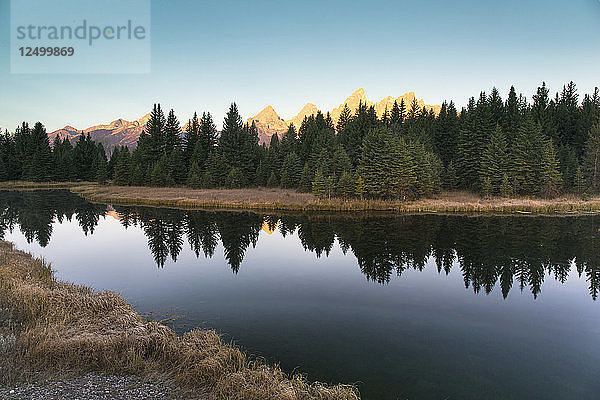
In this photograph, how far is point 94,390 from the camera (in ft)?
25.3

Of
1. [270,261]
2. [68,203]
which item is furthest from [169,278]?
[68,203]

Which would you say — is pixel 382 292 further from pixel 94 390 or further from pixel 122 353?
pixel 94 390

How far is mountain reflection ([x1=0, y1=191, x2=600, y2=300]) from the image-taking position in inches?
842

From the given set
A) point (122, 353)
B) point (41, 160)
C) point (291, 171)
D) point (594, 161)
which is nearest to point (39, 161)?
point (41, 160)

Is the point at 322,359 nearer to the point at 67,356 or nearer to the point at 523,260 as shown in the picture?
the point at 67,356

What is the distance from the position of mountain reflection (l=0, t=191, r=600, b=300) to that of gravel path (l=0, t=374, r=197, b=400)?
1407cm

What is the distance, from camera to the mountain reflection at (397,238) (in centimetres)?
2138

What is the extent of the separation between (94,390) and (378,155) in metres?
48.2

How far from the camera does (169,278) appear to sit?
19.7 metres

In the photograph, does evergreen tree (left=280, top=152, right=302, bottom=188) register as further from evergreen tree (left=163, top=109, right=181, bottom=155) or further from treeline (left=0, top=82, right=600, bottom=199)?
evergreen tree (left=163, top=109, right=181, bottom=155)

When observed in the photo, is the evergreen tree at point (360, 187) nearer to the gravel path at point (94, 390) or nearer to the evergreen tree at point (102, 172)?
the gravel path at point (94, 390)

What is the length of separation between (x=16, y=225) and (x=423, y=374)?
134ft

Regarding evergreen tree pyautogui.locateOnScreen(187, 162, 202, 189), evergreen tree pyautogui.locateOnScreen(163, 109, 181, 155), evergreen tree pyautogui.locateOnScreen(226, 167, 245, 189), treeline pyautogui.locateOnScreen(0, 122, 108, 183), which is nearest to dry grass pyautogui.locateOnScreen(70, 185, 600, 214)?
evergreen tree pyautogui.locateOnScreen(226, 167, 245, 189)

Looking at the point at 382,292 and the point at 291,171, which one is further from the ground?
the point at 291,171
